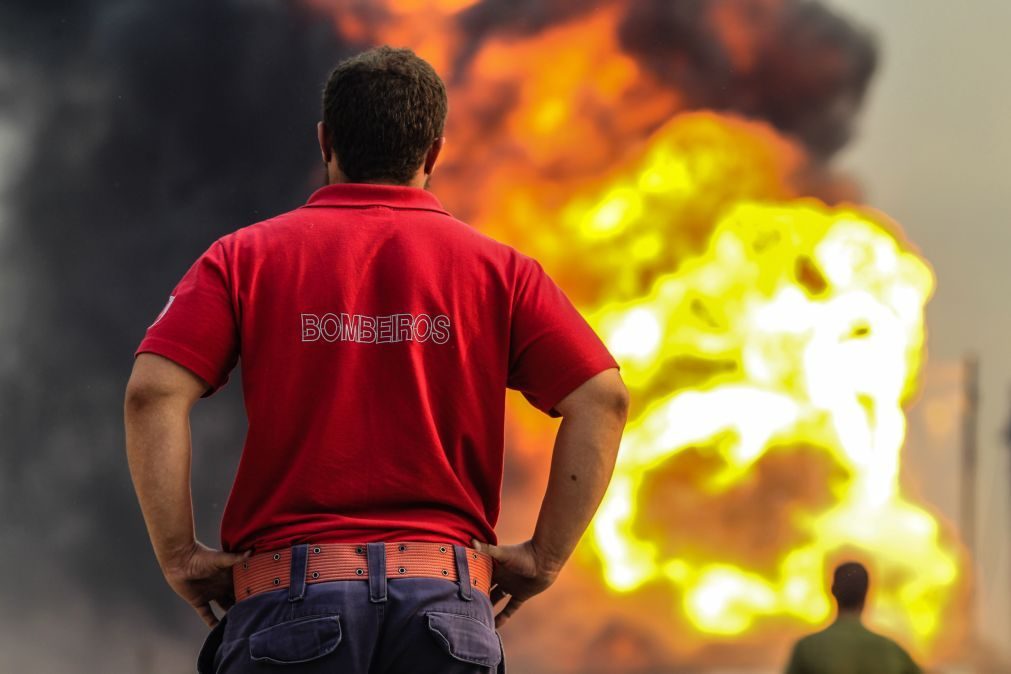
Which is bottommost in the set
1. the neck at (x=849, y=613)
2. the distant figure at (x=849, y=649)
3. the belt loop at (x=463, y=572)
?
the distant figure at (x=849, y=649)

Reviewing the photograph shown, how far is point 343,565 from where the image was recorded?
1733mm

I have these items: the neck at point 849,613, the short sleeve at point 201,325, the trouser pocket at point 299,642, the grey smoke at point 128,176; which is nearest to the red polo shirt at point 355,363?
the short sleeve at point 201,325

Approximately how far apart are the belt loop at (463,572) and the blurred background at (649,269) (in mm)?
4571

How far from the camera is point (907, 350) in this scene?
6.32 metres

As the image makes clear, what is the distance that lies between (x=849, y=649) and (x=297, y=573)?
300 centimetres

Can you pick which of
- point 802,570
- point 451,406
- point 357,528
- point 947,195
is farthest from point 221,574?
point 947,195

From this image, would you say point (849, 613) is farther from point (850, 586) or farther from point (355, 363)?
point (355, 363)

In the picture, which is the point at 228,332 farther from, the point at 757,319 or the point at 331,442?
the point at 757,319

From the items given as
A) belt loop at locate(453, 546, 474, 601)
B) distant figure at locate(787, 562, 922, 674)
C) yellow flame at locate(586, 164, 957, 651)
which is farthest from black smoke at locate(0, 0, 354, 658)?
belt loop at locate(453, 546, 474, 601)

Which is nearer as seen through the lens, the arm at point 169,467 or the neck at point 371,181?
the arm at point 169,467

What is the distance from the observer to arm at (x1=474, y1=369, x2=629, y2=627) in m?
1.95

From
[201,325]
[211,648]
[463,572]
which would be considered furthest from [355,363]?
[211,648]

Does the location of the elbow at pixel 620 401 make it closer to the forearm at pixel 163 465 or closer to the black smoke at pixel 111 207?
the forearm at pixel 163 465

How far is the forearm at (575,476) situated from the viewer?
196cm
